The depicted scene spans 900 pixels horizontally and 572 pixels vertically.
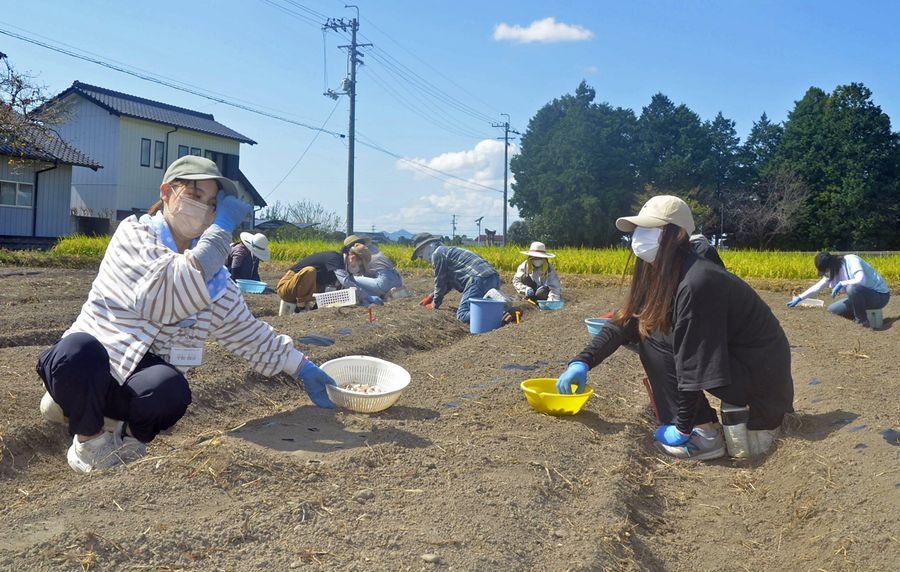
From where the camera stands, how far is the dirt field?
2119mm

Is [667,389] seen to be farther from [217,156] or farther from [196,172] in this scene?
[217,156]

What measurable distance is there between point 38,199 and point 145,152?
6.88 m

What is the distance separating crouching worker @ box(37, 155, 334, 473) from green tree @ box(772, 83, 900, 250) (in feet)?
121

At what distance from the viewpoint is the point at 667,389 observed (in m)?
3.61

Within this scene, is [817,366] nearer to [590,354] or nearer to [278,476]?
[590,354]

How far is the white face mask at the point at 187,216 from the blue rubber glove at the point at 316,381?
2.93 ft

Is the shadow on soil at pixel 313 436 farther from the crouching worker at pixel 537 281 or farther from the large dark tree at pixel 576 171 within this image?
the large dark tree at pixel 576 171

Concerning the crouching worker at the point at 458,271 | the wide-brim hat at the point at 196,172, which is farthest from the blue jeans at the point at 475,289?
the wide-brim hat at the point at 196,172

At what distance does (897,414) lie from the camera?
3760mm

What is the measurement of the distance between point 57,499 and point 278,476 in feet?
2.30

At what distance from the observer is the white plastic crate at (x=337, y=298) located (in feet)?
26.2

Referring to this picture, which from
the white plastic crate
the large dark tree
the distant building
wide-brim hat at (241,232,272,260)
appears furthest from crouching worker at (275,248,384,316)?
the large dark tree

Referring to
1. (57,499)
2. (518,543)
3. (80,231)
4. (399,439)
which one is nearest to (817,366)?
(399,439)

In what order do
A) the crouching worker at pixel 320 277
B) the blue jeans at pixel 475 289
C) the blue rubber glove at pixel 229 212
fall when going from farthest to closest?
the blue jeans at pixel 475 289
the crouching worker at pixel 320 277
the blue rubber glove at pixel 229 212
